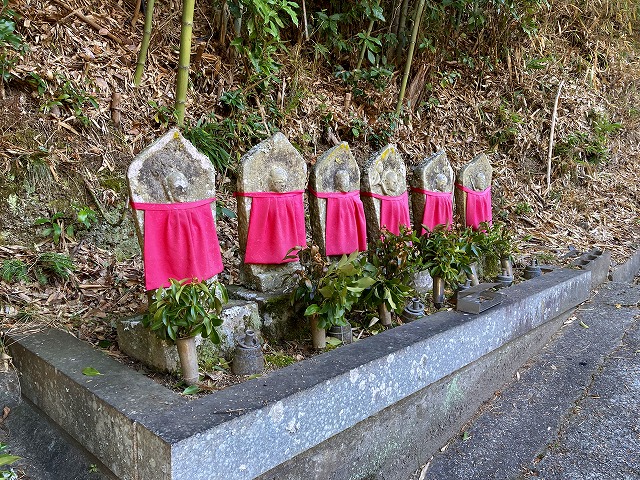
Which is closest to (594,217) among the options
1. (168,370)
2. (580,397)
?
(580,397)

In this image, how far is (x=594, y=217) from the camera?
579 cm

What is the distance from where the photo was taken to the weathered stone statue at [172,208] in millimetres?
1989

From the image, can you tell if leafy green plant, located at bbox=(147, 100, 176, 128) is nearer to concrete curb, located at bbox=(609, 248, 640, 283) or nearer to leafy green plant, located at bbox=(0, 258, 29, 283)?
leafy green plant, located at bbox=(0, 258, 29, 283)

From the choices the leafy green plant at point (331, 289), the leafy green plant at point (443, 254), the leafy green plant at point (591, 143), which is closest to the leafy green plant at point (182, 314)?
the leafy green plant at point (331, 289)

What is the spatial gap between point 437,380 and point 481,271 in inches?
56.1

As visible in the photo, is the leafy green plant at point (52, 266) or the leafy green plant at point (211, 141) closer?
the leafy green plant at point (52, 266)

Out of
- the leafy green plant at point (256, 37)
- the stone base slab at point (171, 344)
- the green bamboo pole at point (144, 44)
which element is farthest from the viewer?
the leafy green plant at point (256, 37)

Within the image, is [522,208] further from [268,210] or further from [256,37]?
[268,210]

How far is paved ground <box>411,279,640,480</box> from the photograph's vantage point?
6.83 ft

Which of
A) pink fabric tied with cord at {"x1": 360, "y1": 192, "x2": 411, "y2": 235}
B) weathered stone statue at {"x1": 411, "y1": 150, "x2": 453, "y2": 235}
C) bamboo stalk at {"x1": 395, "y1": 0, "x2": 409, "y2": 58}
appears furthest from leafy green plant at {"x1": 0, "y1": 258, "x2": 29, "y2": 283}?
→ bamboo stalk at {"x1": 395, "y1": 0, "x2": 409, "y2": 58}

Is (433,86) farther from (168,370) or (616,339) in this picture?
(168,370)

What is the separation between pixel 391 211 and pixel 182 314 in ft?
5.11

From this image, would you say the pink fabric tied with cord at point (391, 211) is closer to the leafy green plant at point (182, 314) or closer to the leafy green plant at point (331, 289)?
the leafy green plant at point (331, 289)

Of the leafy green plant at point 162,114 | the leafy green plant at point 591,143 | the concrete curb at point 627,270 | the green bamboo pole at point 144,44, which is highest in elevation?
the green bamboo pole at point 144,44
